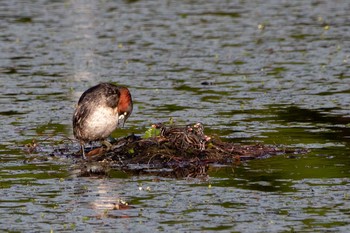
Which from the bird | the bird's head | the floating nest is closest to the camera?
the floating nest

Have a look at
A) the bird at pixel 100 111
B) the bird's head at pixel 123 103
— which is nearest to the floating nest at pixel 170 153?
the bird at pixel 100 111

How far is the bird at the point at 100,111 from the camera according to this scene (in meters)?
16.9

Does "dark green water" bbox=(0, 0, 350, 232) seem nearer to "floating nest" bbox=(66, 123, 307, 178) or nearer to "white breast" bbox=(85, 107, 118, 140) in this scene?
"floating nest" bbox=(66, 123, 307, 178)

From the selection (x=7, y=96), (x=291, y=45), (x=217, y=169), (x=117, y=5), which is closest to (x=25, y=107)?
(x=7, y=96)

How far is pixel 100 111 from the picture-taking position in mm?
16891

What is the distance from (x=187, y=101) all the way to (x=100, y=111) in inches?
243

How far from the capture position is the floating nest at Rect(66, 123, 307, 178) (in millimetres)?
16344

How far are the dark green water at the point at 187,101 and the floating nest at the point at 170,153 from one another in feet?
1.20

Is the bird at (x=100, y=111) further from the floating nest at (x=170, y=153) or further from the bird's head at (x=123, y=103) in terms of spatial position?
the floating nest at (x=170, y=153)

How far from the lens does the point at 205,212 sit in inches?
511

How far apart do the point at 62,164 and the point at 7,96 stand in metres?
7.55

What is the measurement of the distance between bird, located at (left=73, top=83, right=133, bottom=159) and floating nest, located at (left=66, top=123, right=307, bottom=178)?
0.35 metres

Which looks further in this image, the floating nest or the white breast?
the white breast

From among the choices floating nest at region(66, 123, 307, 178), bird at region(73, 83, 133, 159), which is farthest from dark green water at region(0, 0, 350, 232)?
bird at region(73, 83, 133, 159)
